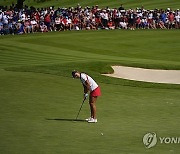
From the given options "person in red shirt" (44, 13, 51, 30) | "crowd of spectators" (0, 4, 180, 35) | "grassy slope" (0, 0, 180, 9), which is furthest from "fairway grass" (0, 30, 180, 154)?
"grassy slope" (0, 0, 180, 9)

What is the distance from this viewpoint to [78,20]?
178ft

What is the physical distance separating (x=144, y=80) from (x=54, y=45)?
12.5 metres

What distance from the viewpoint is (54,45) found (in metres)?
43.3

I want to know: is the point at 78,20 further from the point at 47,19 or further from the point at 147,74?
the point at 147,74

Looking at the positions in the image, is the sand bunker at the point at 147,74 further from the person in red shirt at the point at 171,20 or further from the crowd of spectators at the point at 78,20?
the person in red shirt at the point at 171,20

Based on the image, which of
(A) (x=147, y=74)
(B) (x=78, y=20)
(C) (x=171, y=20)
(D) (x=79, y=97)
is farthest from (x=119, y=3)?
(D) (x=79, y=97)

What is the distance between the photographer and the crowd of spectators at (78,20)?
50.6m

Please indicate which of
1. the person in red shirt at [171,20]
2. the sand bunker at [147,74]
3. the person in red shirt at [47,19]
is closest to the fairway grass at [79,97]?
the sand bunker at [147,74]

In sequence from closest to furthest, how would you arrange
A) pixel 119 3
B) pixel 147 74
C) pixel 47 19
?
pixel 147 74, pixel 47 19, pixel 119 3

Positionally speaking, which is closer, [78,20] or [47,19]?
[47,19]

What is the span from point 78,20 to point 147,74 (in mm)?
21760

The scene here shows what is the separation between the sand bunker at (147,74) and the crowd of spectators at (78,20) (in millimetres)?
18401

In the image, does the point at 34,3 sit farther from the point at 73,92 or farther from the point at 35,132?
the point at 35,132

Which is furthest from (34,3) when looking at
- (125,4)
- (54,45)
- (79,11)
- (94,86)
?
(94,86)
